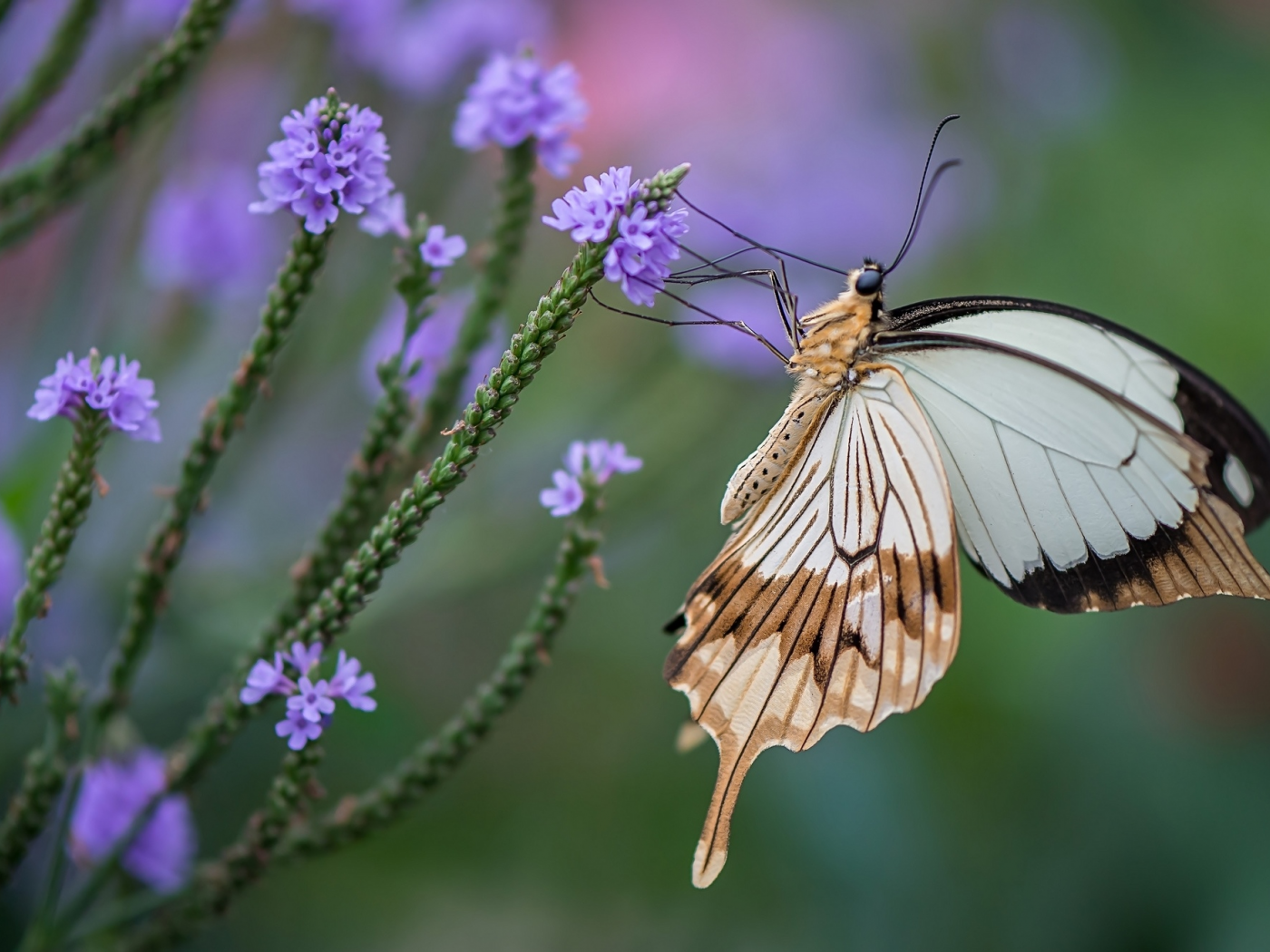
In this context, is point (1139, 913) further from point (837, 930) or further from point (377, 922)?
point (377, 922)

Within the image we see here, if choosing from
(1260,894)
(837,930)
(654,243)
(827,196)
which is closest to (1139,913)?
(1260,894)

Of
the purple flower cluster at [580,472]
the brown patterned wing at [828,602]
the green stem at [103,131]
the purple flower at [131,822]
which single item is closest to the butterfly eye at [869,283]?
the brown patterned wing at [828,602]

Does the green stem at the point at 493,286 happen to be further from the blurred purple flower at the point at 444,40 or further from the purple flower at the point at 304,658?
the blurred purple flower at the point at 444,40

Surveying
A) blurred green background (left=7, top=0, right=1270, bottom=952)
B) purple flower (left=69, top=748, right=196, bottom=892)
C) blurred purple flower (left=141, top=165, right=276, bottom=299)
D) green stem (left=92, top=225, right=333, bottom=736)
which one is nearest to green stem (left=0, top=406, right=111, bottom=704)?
green stem (left=92, top=225, right=333, bottom=736)

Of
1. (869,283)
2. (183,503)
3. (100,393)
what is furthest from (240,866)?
(869,283)

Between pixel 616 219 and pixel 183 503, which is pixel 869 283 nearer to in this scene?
pixel 616 219

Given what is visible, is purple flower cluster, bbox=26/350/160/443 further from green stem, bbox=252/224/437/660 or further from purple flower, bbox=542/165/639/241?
purple flower, bbox=542/165/639/241
